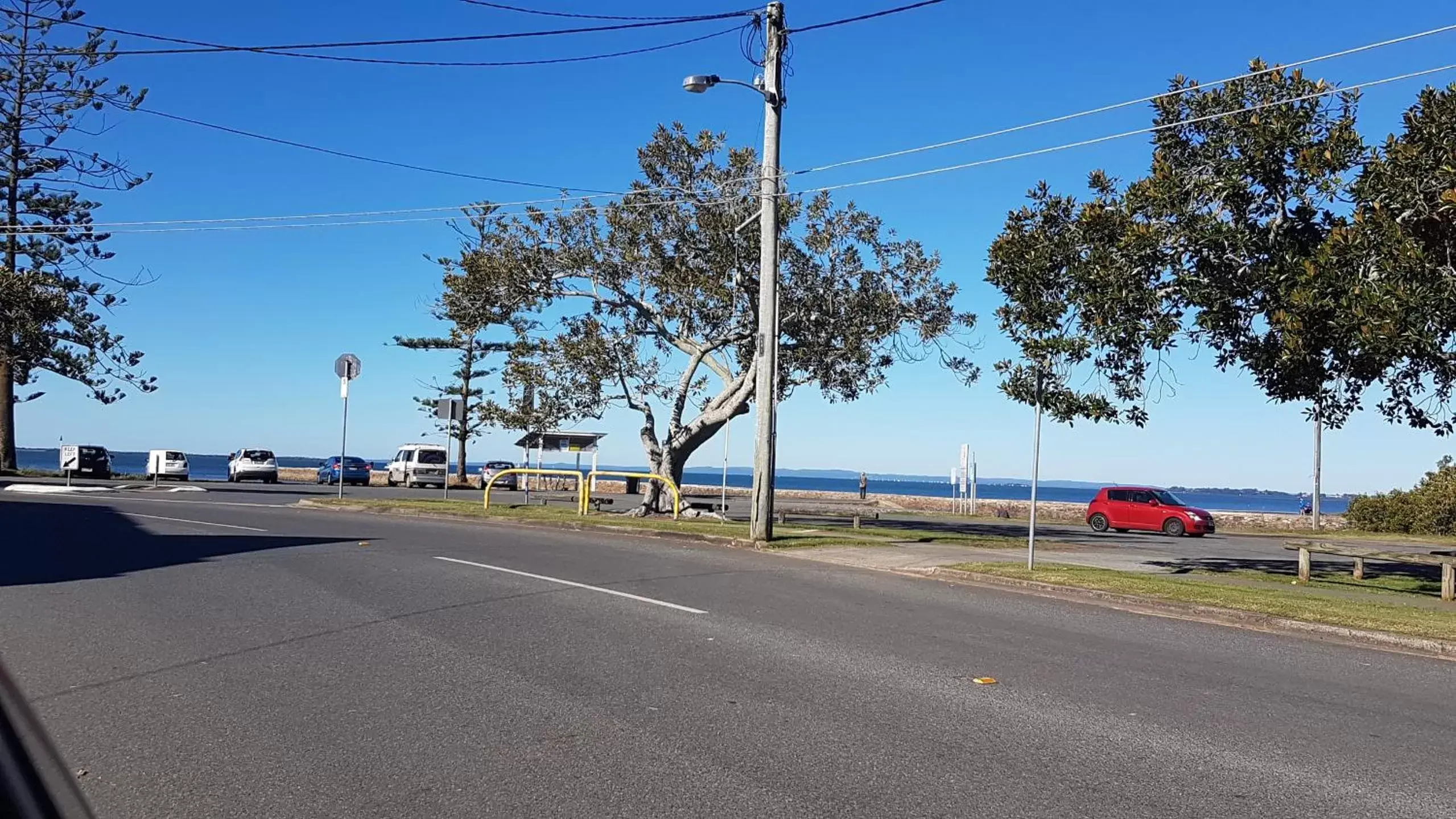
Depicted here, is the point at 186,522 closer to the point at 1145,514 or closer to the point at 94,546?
the point at 94,546

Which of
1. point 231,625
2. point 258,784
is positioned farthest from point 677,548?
point 258,784

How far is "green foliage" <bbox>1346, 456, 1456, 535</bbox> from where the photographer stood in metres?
38.0

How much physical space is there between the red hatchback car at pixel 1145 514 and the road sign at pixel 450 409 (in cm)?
2156

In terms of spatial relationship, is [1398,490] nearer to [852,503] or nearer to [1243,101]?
[852,503]

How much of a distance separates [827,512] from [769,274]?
19.7m

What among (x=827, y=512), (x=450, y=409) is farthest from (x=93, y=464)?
(x=827, y=512)

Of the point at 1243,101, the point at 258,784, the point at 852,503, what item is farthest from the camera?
the point at 852,503

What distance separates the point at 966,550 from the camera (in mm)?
19422

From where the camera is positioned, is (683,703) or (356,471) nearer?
(683,703)

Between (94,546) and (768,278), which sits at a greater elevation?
(768,278)

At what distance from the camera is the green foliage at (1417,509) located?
125ft

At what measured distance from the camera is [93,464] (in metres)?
48.2

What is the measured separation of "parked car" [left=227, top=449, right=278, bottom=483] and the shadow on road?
29.2 meters

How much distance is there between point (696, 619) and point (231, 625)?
412cm
